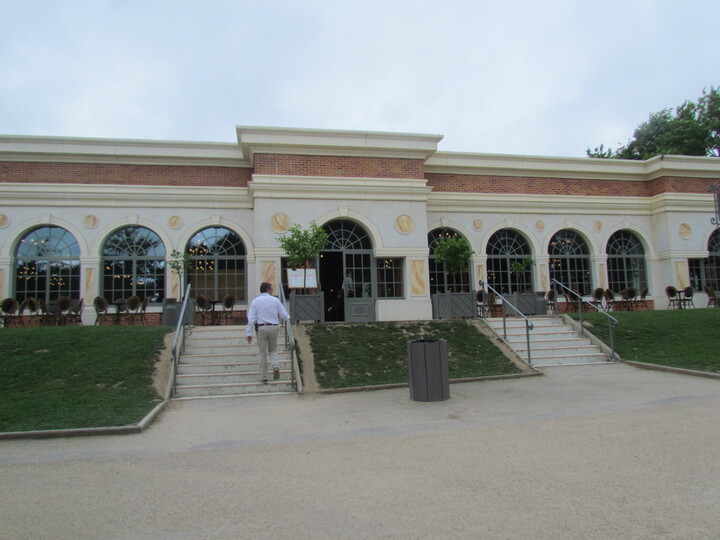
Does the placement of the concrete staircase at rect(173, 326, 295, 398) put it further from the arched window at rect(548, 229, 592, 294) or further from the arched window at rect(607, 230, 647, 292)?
the arched window at rect(607, 230, 647, 292)

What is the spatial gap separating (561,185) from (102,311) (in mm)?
14799

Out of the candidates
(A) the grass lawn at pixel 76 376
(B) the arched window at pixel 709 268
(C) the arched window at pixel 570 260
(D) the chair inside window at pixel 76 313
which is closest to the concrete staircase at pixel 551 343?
(C) the arched window at pixel 570 260

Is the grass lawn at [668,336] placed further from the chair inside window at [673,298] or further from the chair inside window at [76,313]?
the chair inside window at [76,313]

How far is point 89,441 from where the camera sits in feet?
19.3

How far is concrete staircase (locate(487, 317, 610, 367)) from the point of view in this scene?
11312 millimetres

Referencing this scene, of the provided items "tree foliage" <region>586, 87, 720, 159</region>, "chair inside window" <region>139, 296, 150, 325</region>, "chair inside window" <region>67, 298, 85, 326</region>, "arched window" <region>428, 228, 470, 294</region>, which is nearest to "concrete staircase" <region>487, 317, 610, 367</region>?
"arched window" <region>428, 228, 470, 294</region>

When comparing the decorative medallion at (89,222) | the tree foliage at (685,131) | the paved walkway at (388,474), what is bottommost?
the paved walkway at (388,474)

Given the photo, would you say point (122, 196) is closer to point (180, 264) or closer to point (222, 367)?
point (180, 264)

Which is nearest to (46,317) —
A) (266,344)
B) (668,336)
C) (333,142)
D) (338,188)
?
(266,344)

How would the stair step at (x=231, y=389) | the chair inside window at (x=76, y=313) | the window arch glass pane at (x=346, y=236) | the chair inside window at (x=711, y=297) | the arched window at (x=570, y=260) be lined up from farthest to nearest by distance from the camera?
the arched window at (x=570, y=260) < the chair inside window at (x=711, y=297) < the window arch glass pane at (x=346, y=236) < the chair inside window at (x=76, y=313) < the stair step at (x=231, y=389)

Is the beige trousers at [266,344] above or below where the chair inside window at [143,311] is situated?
below

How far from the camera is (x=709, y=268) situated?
18.2 m

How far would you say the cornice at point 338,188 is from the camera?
566 inches

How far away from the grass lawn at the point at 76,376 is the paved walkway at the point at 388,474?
65cm
